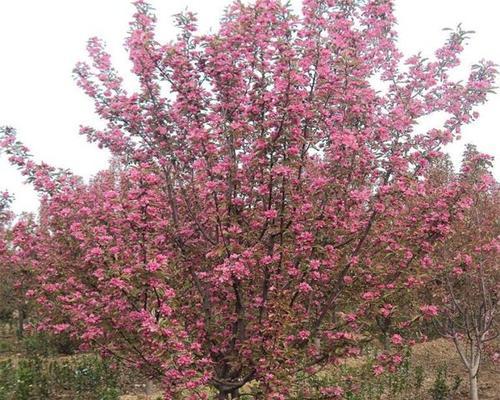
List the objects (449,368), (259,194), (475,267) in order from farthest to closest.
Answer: (449,368) < (475,267) < (259,194)

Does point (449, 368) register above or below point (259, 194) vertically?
below

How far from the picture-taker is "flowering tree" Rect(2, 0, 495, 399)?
4816 millimetres

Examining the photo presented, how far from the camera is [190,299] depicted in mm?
5723

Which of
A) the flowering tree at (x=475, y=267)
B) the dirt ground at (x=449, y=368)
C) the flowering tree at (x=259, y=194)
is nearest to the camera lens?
the flowering tree at (x=259, y=194)

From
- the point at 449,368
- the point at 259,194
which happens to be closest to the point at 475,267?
the point at 259,194

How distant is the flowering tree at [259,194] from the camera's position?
190 inches

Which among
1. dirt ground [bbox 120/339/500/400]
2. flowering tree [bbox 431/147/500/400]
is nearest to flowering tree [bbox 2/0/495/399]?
flowering tree [bbox 431/147/500/400]

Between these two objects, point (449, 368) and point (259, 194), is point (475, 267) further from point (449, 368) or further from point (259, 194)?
point (449, 368)

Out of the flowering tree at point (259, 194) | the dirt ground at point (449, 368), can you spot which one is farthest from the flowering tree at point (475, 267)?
the flowering tree at point (259, 194)

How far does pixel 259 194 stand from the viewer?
5066 mm

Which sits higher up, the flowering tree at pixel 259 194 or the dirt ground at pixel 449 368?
the flowering tree at pixel 259 194

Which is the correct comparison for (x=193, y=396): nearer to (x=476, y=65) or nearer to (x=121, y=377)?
(x=476, y=65)

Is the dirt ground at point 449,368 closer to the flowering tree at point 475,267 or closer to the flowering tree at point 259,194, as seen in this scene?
the flowering tree at point 475,267

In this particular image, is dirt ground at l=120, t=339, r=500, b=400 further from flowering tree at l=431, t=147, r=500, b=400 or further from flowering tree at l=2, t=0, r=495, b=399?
flowering tree at l=2, t=0, r=495, b=399
